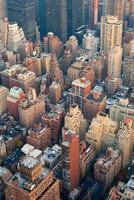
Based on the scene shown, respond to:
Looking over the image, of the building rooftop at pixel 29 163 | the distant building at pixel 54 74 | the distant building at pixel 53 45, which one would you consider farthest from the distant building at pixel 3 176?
the distant building at pixel 53 45

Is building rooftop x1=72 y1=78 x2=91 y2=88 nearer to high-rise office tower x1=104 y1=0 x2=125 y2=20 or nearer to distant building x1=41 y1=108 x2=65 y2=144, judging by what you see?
distant building x1=41 y1=108 x2=65 y2=144

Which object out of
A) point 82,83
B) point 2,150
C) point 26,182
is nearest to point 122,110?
point 82,83

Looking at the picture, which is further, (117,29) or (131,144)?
(117,29)

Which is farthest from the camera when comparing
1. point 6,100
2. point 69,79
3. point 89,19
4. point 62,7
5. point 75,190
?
point 89,19

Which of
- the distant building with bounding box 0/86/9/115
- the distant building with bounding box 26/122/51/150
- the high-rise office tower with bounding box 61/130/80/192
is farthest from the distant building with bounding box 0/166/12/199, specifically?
the distant building with bounding box 0/86/9/115

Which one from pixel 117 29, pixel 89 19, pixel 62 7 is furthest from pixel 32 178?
pixel 89 19

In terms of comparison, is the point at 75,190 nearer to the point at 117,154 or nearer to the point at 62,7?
the point at 117,154

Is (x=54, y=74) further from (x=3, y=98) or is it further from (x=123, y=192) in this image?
(x=123, y=192)
